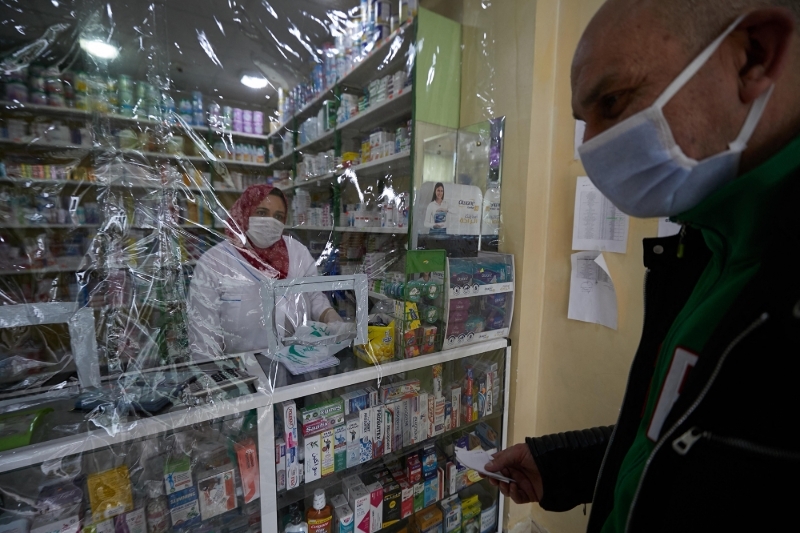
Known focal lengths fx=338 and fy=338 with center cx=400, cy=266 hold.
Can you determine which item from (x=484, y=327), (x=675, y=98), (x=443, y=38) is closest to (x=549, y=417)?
(x=484, y=327)

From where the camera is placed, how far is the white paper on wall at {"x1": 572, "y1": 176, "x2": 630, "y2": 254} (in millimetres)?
1343

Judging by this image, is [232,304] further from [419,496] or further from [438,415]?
[419,496]

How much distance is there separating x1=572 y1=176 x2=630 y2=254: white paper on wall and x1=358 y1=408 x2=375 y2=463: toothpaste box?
1.12m

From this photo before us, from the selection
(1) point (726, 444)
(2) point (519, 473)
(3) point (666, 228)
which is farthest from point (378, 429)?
(3) point (666, 228)

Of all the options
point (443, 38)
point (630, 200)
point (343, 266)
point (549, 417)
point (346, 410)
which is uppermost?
point (443, 38)

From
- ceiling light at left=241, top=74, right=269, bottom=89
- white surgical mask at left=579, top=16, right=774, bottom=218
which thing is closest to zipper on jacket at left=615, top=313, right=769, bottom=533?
white surgical mask at left=579, top=16, right=774, bottom=218

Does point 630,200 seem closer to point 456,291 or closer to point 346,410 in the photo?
point 456,291

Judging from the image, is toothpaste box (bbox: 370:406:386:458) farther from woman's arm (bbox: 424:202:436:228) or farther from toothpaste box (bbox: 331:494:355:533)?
woman's arm (bbox: 424:202:436:228)

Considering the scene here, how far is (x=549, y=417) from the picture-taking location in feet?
5.38

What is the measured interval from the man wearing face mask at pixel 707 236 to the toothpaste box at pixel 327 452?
2.59 feet

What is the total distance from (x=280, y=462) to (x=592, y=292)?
1359 mm

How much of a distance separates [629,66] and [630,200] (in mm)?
207

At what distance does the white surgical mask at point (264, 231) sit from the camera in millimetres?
1102

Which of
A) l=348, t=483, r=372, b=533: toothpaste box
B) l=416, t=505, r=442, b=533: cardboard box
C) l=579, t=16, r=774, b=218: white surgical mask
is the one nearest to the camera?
l=579, t=16, r=774, b=218: white surgical mask
